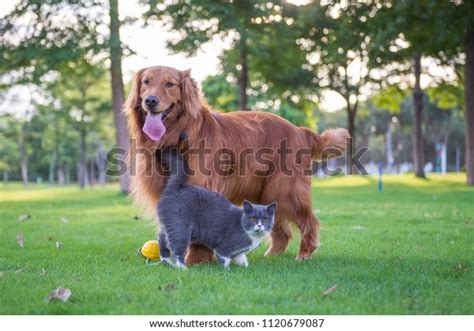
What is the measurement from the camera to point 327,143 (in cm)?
709

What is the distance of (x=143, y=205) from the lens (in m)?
6.39

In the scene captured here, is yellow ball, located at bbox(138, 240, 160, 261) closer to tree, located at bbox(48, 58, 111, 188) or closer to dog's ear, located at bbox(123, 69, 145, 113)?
dog's ear, located at bbox(123, 69, 145, 113)

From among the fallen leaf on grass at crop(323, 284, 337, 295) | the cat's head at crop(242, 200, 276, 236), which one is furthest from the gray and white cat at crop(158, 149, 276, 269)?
the fallen leaf on grass at crop(323, 284, 337, 295)

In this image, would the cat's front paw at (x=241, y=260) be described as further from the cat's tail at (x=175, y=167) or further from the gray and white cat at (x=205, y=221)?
the cat's tail at (x=175, y=167)

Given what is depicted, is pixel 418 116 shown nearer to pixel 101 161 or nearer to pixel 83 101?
pixel 83 101

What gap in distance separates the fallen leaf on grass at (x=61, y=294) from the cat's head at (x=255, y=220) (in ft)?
6.64

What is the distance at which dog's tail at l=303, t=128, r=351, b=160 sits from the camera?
6939 mm

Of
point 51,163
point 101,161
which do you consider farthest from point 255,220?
point 101,161

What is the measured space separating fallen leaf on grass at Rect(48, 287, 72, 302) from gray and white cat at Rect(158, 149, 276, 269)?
1.47m

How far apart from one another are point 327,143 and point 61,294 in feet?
13.1

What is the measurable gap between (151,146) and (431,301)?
330 centimetres

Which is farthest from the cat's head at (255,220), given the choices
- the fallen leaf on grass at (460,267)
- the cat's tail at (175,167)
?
the fallen leaf on grass at (460,267)

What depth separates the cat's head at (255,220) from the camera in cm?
571
